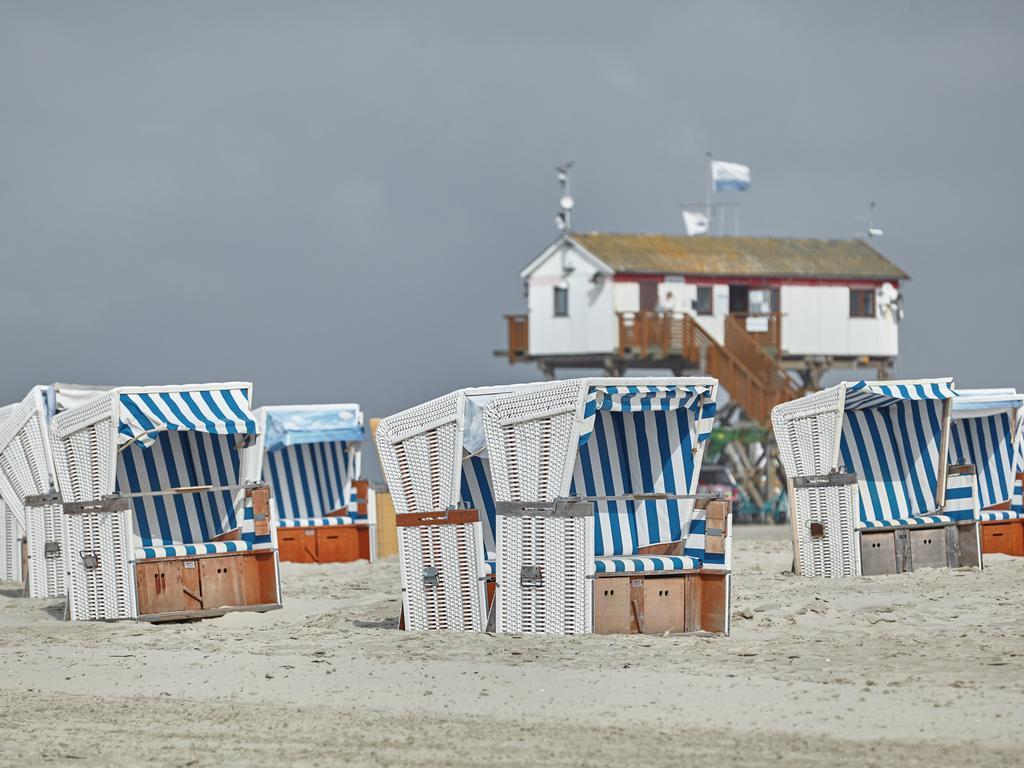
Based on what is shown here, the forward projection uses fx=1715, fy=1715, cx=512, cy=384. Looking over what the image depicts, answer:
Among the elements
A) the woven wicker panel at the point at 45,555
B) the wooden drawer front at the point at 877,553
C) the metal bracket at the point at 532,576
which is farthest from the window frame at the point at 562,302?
the metal bracket at the point at 532,576

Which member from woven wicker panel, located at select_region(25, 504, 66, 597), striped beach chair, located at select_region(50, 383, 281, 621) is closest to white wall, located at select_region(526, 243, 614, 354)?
woven wicker panel, located at select_region(25, 504, 66, 597)

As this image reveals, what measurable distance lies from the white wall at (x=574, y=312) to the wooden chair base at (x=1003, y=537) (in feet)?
74.5

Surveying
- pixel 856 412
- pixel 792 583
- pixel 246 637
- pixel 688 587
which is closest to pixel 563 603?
pixel 688 587

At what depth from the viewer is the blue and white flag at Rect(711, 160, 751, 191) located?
48000 mm

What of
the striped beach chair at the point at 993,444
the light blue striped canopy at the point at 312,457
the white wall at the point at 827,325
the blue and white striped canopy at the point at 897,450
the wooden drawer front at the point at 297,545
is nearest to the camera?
the blue and white striped canopy at the point at 897,450

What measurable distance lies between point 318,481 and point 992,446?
9262 millimetres

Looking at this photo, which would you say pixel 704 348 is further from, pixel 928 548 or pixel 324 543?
pixel 928 548

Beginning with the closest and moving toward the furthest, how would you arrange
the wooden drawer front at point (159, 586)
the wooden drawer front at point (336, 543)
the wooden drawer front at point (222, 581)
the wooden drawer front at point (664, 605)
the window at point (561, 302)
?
→ the wooden drawer front at point (664, 605)
the wooden drawer front at point (159, 586)
the wooden drawer front at point (222, 581)
the wooden drawer front at point (336, 543)
the window at point (561, 302)

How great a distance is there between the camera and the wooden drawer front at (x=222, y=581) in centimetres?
1501

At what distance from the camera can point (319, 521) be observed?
2270 centimetres

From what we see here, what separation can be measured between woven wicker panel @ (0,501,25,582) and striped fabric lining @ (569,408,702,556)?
8.99 metres

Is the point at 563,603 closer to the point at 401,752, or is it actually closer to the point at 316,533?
the point at 401,752

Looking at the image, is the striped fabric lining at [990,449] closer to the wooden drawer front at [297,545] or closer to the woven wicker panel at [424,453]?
the wooden drawer front at [297,545]

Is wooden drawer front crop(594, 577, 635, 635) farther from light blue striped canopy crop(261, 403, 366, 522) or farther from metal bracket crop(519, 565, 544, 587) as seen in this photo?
light blue striped canopy crop(261, 403, 366, 522)
